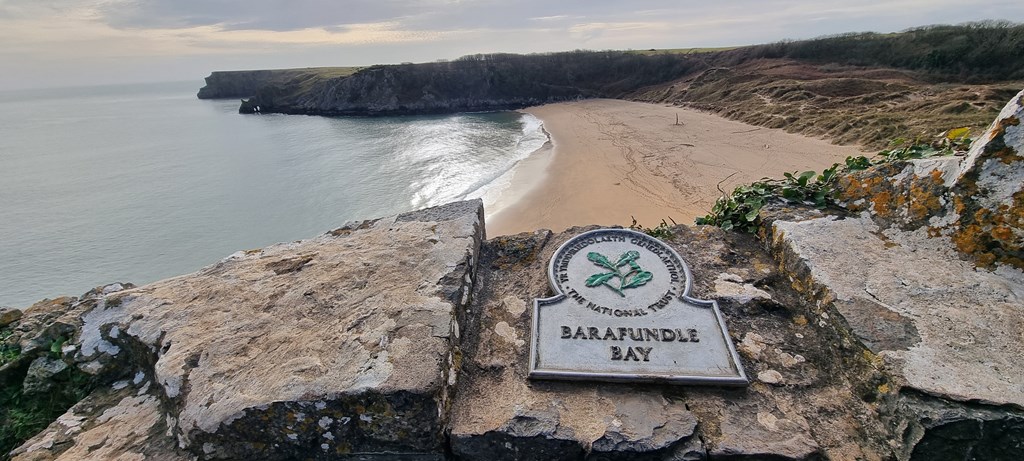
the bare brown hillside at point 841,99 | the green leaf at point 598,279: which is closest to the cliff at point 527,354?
the green leaf at point 598,279

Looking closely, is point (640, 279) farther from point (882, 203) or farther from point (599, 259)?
point (882, 203)

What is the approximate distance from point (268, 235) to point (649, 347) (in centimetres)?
1205

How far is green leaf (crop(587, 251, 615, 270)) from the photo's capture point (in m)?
2.85

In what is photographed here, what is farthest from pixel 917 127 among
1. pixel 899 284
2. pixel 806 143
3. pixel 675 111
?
pixel 899 284

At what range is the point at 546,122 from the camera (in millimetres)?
32281

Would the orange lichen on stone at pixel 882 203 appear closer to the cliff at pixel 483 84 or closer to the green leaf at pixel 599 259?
the green leaf at pixel 599 259

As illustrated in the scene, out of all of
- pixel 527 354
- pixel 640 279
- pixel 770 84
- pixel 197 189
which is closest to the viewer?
pixel 527 354

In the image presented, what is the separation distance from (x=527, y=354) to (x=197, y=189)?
1882cm

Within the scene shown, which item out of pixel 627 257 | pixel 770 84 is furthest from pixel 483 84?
pixel 627 257

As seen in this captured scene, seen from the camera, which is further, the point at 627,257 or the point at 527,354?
the point at 627,257

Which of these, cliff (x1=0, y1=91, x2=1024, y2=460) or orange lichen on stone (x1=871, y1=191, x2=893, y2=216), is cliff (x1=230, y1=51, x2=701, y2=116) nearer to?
orange lichen on stone (x1=871, y1=191, x2=893, y2=216)

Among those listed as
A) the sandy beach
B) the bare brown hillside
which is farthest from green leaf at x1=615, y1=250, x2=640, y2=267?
the bare brown hillside

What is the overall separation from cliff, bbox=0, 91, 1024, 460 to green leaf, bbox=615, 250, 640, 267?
41cm

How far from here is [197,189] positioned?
55.2 ft
